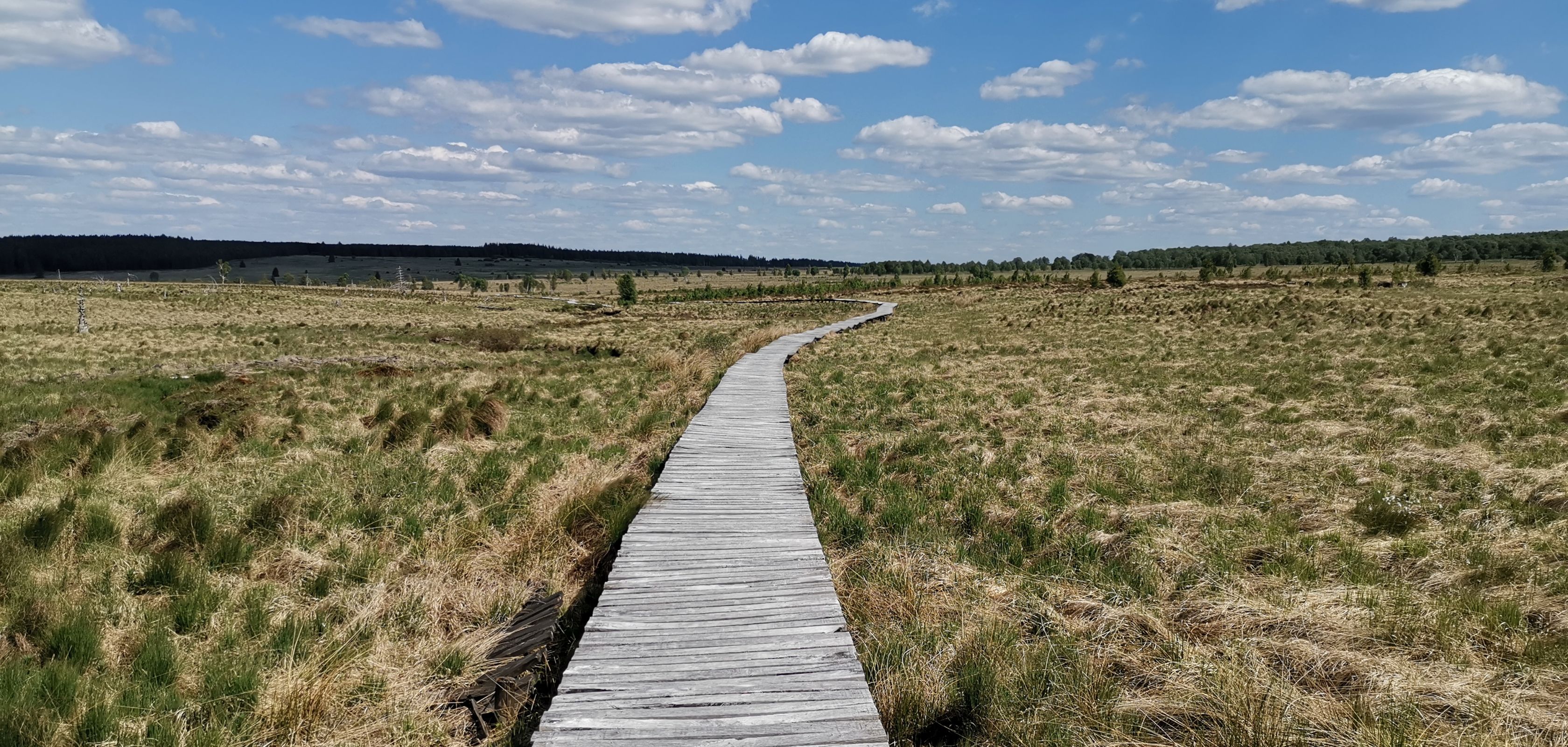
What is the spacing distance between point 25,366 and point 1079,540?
1138 inches

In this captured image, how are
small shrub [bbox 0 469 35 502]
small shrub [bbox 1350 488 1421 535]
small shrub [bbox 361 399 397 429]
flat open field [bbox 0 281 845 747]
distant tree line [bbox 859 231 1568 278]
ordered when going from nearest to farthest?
flat open field [bbox 0 281 845 747] < small shrub [bbox 1350 488 1421 535] < small shrub [bbox 0 469 35 502] < small shrub [bbox 361 399 397 429] < distant tree line [bbox 859 231 1568 278]

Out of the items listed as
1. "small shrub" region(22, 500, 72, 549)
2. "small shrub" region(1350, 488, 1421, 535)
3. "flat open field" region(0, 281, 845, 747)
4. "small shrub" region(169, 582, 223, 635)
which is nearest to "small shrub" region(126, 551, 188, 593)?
"flat open field" region(0, 281, 845, 747)

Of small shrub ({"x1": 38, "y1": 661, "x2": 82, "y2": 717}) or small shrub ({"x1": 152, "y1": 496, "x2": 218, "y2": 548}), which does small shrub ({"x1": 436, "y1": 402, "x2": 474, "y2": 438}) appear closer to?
small shrub ({"x1": 152, "y1": 496, "x2": 218, "y2": 548})

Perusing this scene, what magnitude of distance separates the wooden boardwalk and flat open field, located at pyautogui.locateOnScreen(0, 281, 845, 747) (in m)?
0.65

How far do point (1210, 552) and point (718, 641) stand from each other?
4984 millimetres

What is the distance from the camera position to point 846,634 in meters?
5.16

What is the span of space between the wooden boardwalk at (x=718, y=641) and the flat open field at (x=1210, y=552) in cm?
40

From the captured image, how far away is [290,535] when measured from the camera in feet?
24.9

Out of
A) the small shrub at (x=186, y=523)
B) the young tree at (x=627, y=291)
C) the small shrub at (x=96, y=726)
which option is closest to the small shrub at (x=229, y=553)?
the small shrub at (x=186, y=523)

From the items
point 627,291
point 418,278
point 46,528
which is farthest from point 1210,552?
point 418,278

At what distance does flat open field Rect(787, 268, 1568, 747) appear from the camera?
442cm

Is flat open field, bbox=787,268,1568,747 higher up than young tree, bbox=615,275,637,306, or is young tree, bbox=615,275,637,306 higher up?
young tree, bbox=615,275,637,306

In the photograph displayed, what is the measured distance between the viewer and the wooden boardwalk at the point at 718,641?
411 cm

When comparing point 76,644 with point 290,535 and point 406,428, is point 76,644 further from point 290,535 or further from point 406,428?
point 406,428
